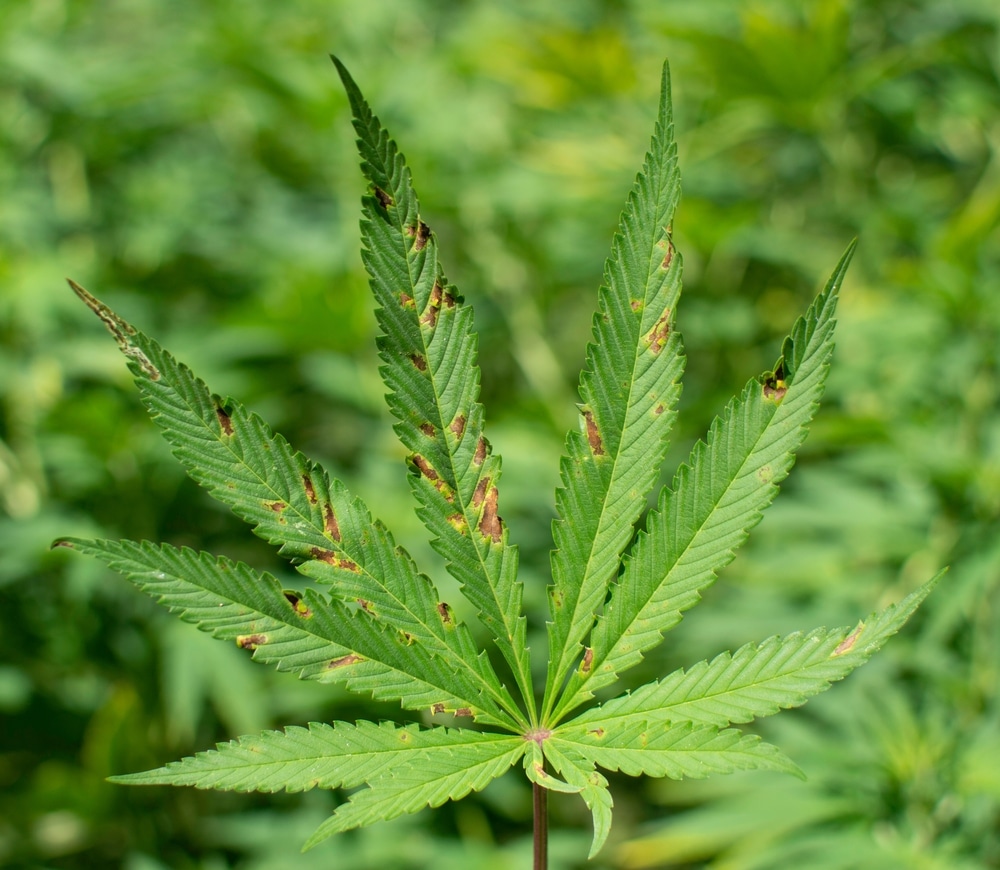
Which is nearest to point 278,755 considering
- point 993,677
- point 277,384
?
point 993,677

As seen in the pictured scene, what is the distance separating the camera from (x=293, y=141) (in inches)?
95.4

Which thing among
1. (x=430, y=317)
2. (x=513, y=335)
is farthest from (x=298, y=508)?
(x=513, y=335)

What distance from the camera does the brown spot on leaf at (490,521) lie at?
0.60 metres

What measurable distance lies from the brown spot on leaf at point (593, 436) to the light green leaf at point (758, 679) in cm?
13

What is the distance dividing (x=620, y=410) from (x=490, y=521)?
4.0 inches

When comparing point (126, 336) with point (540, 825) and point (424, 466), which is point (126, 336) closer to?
point (424, 466)

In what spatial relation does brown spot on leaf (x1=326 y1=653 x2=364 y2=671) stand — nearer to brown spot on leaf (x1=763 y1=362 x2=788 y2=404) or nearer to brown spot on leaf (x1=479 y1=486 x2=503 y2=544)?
brown spot on leaf (x1=479 y1=486 x2=503 y2=544)

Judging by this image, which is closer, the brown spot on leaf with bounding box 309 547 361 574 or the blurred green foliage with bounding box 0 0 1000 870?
the brown spot on leaf with bounding box 309 547 361 574

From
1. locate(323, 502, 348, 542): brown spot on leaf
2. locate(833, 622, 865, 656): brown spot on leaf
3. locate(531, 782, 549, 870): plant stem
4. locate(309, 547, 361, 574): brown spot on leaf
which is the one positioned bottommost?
locate(531, 782, 549, 870): plant stem

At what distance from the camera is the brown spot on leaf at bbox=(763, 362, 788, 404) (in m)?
0.58

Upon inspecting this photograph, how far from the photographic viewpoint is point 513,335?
2221 mm

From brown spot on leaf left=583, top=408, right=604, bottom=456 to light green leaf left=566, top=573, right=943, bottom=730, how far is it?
13 cm

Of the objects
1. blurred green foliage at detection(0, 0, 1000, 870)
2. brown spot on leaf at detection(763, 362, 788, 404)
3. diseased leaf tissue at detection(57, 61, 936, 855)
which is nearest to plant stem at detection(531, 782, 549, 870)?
diseased leaf tissue at detection(57, 61, 936, 855)

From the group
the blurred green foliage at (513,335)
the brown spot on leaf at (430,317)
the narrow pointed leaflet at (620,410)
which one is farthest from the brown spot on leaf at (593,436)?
the blurred green foliage at (513,335)
